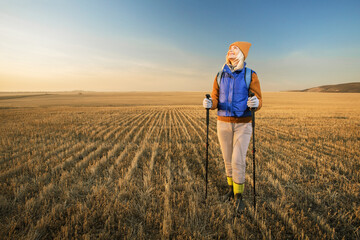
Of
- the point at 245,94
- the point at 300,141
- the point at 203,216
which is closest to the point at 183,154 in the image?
the point at 203,216

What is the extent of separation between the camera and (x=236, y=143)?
3098 millimetres

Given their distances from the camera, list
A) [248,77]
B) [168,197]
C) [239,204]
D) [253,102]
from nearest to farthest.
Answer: [253,102]
[248,77]
[239,204]
[168,197]

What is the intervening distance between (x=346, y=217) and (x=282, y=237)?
1.37m

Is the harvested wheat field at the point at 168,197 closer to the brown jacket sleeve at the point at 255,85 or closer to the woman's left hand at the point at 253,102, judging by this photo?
the woman's left hand at the point at 253,102

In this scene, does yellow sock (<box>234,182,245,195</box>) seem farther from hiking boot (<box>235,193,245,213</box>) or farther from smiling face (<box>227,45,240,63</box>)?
smiling face (<box>227,45,240,63</box>)

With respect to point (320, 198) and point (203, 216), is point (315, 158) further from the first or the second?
point (203, 216)

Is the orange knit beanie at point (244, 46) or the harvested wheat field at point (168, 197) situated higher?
the orange knit beanie at point (244, 46)

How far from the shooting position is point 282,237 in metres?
2.40

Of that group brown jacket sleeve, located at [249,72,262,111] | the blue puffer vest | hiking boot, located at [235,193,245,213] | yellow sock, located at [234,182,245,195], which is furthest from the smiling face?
hiking boot, located at [235,193,245,213]

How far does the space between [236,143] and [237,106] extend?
27.4 inches

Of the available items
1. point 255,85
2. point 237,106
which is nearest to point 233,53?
point 255,85

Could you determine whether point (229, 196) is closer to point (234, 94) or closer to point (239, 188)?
point (239, 188)

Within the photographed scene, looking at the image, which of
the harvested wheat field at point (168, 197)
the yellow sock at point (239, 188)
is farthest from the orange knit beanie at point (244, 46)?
the harvested wheat field at point (168, 197)

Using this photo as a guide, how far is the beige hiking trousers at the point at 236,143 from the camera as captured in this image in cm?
304
